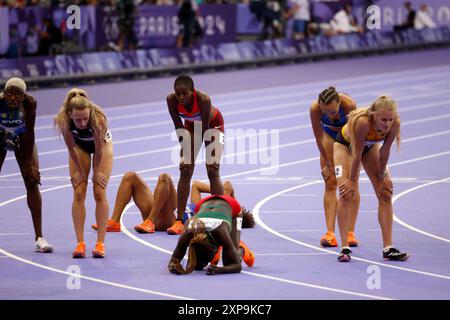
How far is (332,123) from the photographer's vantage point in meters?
11.5

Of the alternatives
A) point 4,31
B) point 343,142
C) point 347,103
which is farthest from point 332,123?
point 4,31

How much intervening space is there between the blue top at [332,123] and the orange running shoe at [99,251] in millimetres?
2468

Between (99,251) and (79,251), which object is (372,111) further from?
(79,251)

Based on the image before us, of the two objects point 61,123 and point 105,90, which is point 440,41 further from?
point 61,123

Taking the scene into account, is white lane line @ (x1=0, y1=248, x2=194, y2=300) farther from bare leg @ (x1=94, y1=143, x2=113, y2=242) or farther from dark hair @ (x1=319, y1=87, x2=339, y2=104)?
dark hair @ (x1=319, y1=87, x2=339, y2=104)

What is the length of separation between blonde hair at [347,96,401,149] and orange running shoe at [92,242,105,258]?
2487mm

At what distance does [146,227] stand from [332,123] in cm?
221

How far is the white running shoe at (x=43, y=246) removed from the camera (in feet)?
36.5

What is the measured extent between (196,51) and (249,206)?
14.8 meters

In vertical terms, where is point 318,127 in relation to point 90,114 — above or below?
below

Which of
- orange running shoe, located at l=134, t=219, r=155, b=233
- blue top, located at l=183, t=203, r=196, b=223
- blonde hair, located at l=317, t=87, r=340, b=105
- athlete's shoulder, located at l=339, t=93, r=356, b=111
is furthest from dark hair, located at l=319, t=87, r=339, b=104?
orange running shoe, located at l=134, t=219, r=155, b=233

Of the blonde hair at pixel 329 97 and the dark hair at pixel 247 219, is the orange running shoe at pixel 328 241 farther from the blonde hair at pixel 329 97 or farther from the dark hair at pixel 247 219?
the blonde hair at pixel 329 97

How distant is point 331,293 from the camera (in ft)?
31.2

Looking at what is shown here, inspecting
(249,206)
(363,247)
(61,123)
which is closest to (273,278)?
(363,247)
